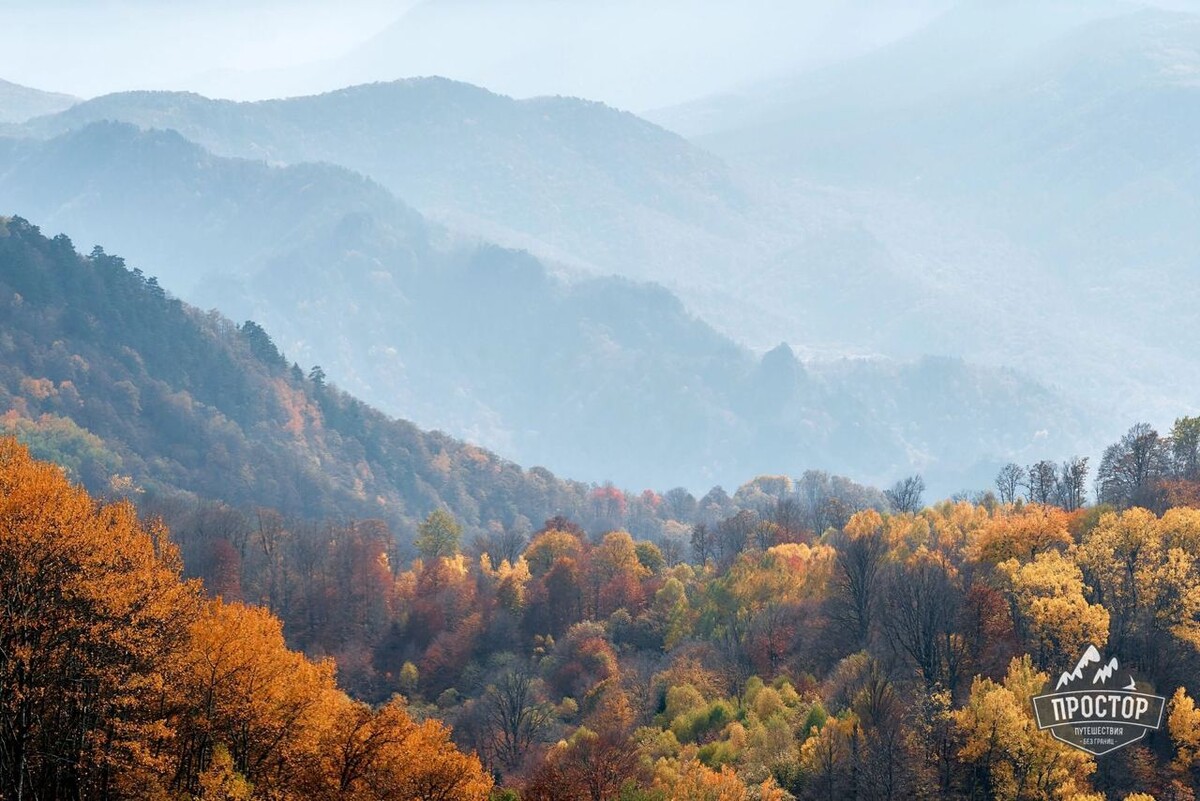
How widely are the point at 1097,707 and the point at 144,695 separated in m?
56.9

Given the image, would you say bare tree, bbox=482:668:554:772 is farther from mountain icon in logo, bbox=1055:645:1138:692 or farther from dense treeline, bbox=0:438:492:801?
mountain icon in logo, bbox=1055:645:1138:692

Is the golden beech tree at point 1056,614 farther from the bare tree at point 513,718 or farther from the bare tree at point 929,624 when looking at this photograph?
the bare tree at point 513,718

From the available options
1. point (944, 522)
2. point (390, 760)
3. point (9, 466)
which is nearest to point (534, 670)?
point (944, 522)

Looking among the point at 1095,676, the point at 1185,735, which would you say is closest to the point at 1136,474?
the point at 1095,676

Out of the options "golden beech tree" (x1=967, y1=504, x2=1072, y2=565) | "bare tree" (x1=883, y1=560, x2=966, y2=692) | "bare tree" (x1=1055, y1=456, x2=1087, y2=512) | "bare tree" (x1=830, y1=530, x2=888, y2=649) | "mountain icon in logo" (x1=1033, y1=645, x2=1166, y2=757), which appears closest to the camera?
"mountain icon in logo" (x1=1033, y1=645, x2=1166, y2=757)

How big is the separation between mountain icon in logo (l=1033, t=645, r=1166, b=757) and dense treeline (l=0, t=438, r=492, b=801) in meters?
35.1

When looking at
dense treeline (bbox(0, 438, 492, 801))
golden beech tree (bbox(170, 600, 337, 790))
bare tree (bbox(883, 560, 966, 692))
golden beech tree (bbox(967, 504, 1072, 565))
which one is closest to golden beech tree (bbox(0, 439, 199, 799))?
dense treeline (bbox(0, 438, 492, 801))

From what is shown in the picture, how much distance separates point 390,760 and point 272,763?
552 cm

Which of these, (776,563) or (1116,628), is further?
(776,563)

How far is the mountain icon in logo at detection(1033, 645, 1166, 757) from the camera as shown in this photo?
76375 millimetres

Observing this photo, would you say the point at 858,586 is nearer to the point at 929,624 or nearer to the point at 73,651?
the point at 929,624

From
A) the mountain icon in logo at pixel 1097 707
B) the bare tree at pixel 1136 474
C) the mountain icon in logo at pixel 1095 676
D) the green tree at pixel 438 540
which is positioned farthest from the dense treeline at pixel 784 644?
the green tree at pixel 438 540

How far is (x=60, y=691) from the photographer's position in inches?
2133

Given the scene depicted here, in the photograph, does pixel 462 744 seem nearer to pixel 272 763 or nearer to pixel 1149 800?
pixel 272 763
